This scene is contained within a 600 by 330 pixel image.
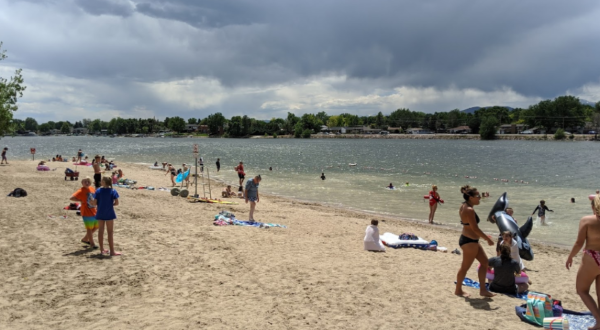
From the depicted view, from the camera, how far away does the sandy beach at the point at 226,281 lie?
546 centimetres

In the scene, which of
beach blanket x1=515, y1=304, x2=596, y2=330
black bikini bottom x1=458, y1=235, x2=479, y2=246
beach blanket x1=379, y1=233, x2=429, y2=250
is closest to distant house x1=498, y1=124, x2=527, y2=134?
beach blanket x1=379, y1=233, x2=429, y2=250

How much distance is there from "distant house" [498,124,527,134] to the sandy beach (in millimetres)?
185172

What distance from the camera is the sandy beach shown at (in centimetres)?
546

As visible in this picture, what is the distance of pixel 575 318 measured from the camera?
5.78 metres

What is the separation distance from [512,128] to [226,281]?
635 feet

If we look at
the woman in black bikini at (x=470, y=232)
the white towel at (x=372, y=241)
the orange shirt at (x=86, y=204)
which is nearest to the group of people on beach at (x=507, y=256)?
the woman in black bikini at (x=470, y=232)

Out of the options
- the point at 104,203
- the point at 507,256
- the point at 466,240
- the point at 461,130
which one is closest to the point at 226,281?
the point at 104,203

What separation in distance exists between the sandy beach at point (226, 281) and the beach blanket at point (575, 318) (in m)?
0.16

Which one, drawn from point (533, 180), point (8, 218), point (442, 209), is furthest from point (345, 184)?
point (8, 218)

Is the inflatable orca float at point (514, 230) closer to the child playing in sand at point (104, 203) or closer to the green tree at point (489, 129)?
the child playing in sand at point (104, 203)

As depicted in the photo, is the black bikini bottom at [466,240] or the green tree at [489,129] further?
the green tree at [489,129]

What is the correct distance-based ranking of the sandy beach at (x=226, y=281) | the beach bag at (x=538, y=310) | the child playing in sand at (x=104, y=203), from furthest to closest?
the child playing in sand at (x=104, y=203) < the beach bag at (x=538, y=310) < the sandy beach at (x=226, y=281)

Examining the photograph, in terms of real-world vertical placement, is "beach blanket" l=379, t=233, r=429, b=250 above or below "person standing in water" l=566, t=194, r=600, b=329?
below

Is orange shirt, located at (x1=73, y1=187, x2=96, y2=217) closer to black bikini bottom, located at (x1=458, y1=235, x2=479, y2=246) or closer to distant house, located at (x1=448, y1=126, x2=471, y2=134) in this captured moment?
black bikini bottom, located at (x1=458, y1=235, x2=479, y2=246)
